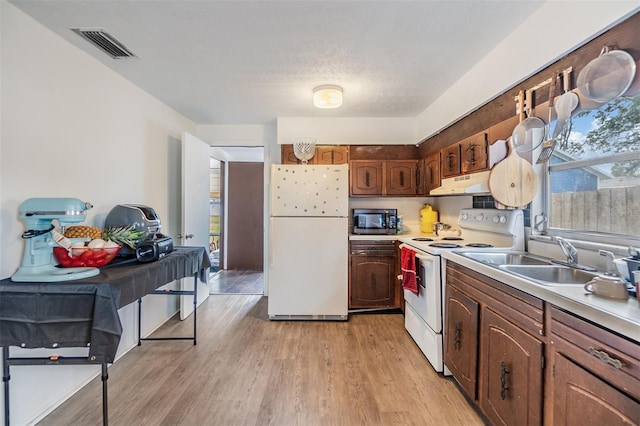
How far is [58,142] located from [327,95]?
2.12 meters

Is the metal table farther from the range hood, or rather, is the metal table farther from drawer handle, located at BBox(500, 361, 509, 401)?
the range hood

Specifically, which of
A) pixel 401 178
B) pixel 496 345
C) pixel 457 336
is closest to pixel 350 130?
pixel 401 178

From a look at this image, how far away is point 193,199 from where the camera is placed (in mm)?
3387

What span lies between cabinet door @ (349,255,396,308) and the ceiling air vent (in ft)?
9.26

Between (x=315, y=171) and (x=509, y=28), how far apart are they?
6.71ft

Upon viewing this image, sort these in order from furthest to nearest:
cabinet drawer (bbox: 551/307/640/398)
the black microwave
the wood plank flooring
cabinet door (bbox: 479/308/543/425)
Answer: the wood plank flooring
the black microwave
cabinet door (bbox: 479/308/543/425)
cabinet drawer (bbox: 551/307/640/398)

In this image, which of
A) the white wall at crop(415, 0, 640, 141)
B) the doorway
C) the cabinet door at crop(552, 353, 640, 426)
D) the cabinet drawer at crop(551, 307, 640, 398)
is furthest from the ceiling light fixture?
the doorway

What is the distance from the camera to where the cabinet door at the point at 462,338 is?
1.74m

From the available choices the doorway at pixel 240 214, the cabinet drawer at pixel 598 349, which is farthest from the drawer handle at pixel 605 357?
the doorway at pixel 240 214

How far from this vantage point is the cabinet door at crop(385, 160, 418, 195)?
12.1 feet

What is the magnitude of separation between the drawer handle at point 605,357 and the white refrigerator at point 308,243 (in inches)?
93.4

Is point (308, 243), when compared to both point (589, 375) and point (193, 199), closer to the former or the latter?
point (193, 199)

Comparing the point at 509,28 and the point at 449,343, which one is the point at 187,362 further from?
the point at 509,28

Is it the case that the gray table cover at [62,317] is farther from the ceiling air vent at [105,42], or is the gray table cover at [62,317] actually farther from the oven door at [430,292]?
the oven door at [430,292]
